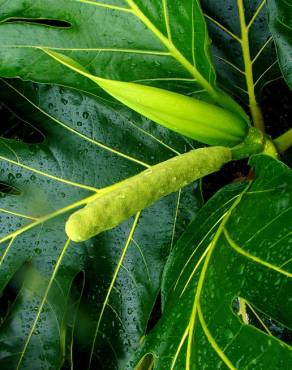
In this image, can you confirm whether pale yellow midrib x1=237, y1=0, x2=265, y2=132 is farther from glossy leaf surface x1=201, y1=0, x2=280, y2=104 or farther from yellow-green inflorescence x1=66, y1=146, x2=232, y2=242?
yellow-green inflorescence x1=66, y1=146, x2=232, y2=242

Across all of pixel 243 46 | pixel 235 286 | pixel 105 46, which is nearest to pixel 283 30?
pixel 243 46

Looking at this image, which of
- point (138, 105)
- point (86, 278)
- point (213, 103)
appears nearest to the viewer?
point (138, 105)

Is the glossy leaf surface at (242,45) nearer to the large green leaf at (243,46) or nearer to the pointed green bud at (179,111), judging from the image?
the large green leaf at (243,46)

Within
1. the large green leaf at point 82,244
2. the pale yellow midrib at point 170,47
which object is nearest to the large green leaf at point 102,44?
the pale yellow midrib at point 170,47

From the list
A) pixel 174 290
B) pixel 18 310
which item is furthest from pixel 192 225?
pixel 18 310

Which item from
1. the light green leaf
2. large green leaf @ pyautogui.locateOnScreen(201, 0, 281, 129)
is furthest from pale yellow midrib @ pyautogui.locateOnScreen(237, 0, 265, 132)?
the light green leaf

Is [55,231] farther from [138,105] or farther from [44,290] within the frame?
[138,105]

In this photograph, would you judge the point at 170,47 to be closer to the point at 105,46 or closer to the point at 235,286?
the point at 105,46
